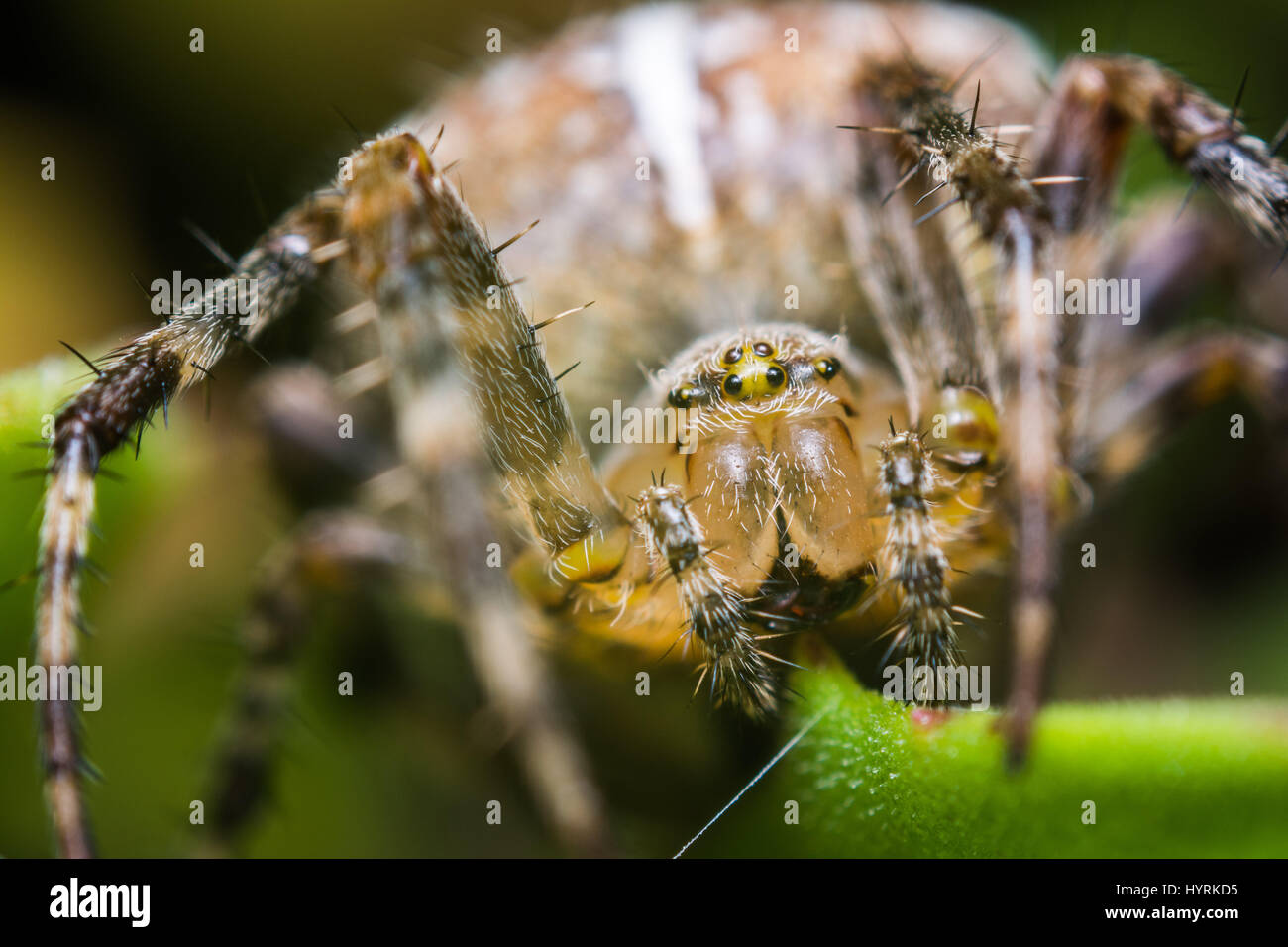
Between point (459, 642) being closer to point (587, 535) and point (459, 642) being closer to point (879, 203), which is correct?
point (587, 535)

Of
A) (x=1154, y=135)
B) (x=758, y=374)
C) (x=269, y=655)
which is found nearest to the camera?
(x=758, y=374)

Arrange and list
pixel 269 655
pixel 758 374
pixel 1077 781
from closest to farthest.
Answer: pixel 1077 781 → pixel 758 374 → pixel 269 655

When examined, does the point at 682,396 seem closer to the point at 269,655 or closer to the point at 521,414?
the point at 521,414

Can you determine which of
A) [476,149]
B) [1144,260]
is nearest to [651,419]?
[476,149]

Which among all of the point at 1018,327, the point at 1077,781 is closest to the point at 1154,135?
the point at 1018,327

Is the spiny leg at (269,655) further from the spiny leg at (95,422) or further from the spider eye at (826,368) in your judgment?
the spider eye at (826,368)
